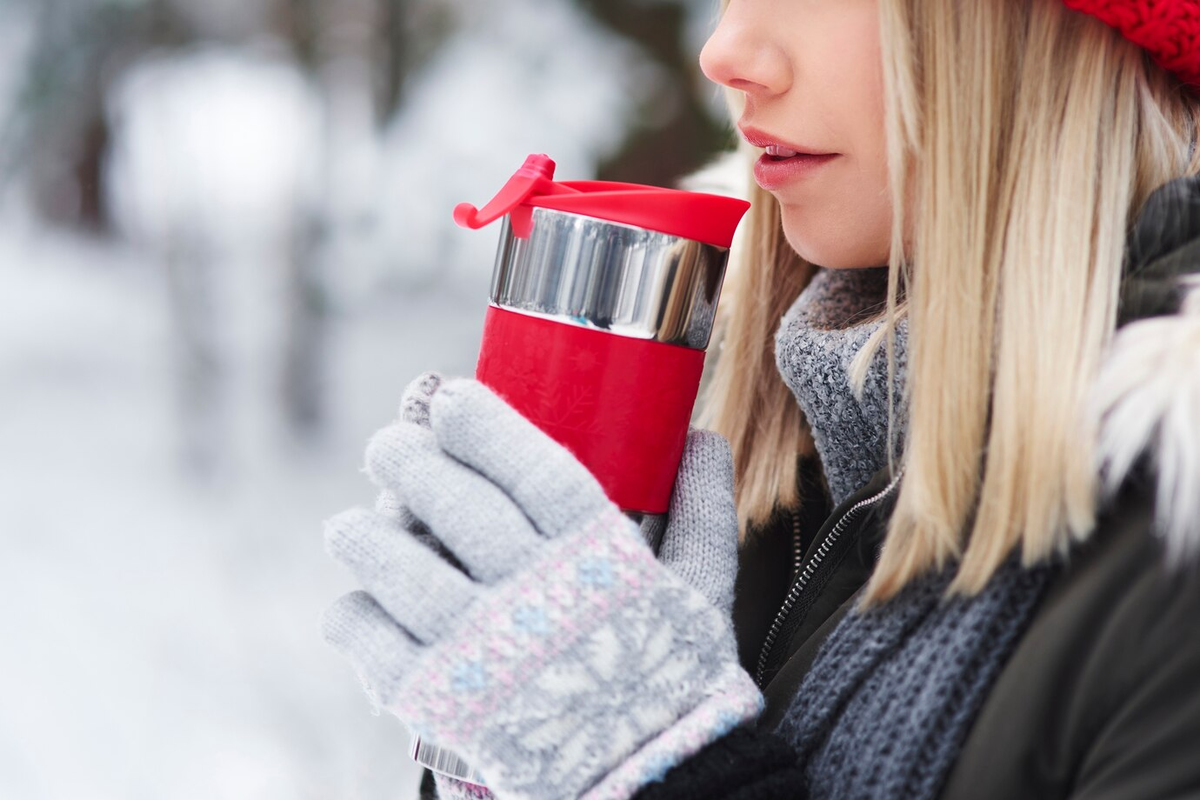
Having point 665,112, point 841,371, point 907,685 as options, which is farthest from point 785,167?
point 665,112

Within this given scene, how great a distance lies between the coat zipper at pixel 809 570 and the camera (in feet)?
2.47

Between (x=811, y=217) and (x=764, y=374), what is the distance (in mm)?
258

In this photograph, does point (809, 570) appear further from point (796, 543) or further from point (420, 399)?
point (420, 399)

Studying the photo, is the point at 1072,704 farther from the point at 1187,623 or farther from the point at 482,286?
the point at 482,286

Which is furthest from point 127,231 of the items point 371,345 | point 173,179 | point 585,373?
point 585,373

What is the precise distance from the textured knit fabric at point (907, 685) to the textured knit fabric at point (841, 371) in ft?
0.52

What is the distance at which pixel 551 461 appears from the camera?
0.65 m

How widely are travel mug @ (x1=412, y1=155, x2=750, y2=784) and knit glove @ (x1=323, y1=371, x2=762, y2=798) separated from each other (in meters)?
0.04

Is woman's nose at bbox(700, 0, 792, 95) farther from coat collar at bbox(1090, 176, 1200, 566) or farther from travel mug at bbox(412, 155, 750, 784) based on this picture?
coat collar at bbox(1090, 176, 1200, 566)

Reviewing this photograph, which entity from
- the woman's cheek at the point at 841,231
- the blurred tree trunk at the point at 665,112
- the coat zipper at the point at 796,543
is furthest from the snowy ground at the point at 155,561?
the woman's cheek at the point at 841,231

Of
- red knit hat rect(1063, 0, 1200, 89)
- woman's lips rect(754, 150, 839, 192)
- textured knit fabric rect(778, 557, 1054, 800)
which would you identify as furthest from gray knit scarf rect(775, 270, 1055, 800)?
red knit hat rect(1063, 0, 1200, 89)

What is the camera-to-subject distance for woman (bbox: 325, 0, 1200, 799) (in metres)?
0.56

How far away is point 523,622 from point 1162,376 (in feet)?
1.32

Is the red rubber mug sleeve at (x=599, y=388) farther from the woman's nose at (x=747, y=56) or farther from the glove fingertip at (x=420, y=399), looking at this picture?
the woman's nose at (x=747, y=56)
